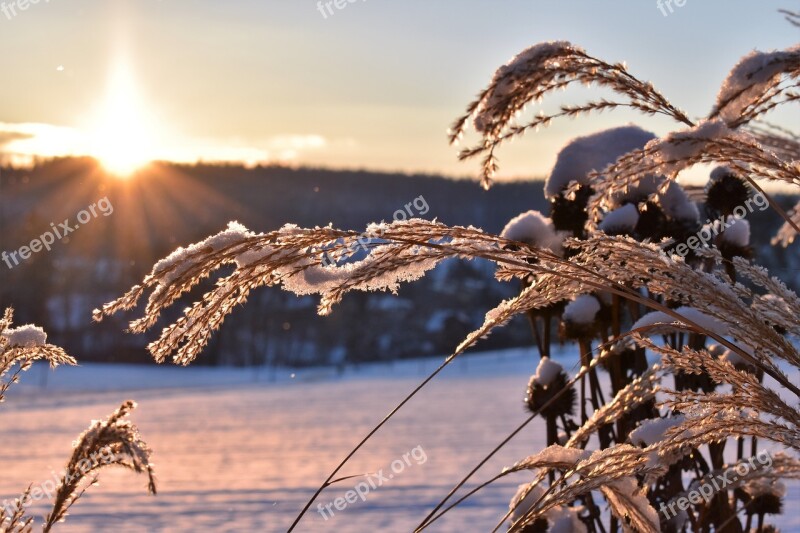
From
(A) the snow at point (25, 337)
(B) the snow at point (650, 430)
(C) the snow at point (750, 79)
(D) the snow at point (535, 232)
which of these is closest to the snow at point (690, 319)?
(B) the snow at point (650, 430)

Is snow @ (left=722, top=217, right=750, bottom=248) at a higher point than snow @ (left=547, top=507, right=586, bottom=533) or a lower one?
higher

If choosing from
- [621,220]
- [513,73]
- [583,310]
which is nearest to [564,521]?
[583,310]

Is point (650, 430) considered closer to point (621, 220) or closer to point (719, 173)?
point (621, 220)

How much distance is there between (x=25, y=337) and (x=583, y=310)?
1845mm

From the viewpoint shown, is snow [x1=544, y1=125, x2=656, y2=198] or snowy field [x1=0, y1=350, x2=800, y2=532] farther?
snowy field [x1=0, y1=350, x2=800, y2=532]

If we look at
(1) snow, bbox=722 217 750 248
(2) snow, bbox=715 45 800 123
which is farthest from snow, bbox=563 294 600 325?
(2) snow, bbox=715 45 800 123

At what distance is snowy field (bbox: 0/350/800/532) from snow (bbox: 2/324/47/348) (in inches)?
130

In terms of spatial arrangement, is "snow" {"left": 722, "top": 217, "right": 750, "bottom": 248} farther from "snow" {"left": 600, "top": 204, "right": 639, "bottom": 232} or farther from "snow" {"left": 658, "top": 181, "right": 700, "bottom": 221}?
"snow" {"left": 600, "top": 204, "right": 639, "bottom": 232}

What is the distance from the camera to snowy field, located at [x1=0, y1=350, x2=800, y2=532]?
561 cm

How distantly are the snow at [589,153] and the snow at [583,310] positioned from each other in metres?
0.39

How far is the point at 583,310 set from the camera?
116 inches

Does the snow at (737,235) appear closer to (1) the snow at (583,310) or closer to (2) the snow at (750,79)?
(1) the snow at (583,310)

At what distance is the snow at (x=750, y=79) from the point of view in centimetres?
144

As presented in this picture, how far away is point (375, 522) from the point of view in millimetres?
5504
